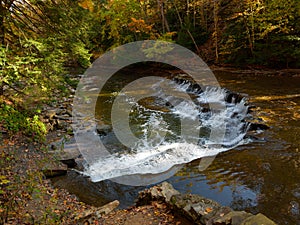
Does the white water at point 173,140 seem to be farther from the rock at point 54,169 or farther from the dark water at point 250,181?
the rock at point 54,169

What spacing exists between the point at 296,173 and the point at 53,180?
5529 millimetres

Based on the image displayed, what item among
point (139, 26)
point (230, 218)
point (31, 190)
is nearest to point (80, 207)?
point (31, 190)

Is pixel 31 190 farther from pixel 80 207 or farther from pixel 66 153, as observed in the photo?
pixel 66 153

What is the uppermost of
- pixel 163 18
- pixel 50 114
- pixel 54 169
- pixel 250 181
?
pixel 163 18

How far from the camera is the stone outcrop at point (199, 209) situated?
3.20 metres

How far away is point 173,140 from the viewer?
319 inches

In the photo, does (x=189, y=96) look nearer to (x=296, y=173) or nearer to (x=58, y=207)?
(x=296, y=173)

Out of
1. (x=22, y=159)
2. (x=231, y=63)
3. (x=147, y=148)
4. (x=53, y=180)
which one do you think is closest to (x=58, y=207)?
(x=53, y=180)

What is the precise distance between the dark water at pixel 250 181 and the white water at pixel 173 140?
0.50 metres

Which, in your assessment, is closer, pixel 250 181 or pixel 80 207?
pixel 80 207

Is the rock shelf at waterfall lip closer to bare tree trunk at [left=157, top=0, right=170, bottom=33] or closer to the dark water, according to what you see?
the dark water

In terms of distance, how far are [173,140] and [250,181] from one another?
10.3ft

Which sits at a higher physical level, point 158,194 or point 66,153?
point 66,153

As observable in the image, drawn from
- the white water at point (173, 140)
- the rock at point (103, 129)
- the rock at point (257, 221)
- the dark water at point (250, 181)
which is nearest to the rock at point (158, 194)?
the dark water at point (250, 181)
